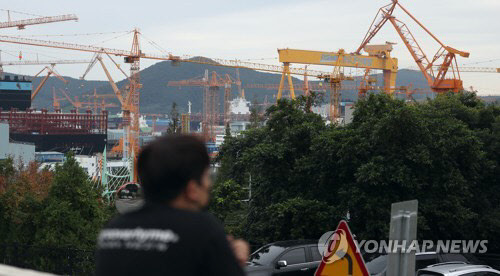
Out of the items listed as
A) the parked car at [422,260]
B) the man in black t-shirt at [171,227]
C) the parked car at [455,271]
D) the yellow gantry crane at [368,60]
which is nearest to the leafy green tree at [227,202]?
the parked car at [422,260]

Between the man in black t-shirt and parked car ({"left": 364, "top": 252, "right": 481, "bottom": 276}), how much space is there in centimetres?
1175

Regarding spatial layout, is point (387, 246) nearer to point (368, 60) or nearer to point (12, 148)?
point (12, 148)

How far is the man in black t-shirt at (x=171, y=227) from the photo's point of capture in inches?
84.0

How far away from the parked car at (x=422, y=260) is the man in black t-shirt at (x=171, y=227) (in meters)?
11.8

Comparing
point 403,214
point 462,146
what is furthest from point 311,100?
point 403,214

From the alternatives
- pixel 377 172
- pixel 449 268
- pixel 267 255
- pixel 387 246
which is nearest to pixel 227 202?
pixel 377 172

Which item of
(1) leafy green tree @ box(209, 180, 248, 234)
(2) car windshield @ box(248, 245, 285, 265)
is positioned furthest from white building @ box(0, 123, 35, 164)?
(2) car windshield @ box(248, 245, 285, 265)

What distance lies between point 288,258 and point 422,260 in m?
2.68

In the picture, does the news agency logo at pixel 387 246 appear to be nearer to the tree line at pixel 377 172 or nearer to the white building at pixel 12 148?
the tree line at pixel 377 172

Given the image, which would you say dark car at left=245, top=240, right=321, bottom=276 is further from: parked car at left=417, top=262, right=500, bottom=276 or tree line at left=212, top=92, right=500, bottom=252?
tree line at left=212, top=92, right=500, bottom=252

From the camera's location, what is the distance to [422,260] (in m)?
14.1

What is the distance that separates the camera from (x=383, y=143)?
2047 centimetres

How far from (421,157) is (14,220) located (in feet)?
41.8

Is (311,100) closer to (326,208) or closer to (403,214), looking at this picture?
(326,208)
